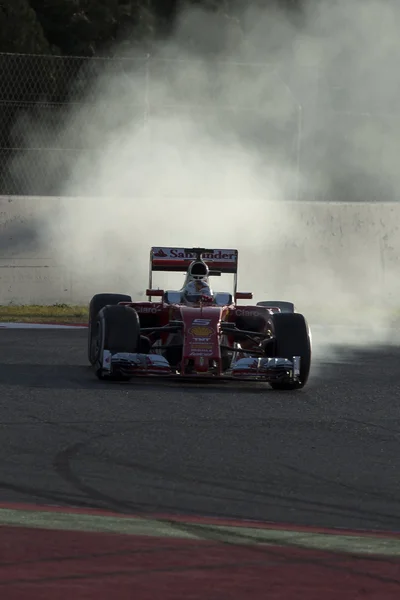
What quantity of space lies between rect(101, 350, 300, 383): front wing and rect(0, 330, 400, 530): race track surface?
0.12 m

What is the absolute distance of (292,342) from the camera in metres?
10.8

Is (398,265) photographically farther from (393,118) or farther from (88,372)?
(88,372)

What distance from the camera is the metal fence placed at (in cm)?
1852

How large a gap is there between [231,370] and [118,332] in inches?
36.9

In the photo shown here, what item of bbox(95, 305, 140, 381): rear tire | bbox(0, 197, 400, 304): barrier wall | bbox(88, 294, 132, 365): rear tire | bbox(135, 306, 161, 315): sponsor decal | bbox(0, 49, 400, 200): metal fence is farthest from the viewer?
bbox(0, 49, 400, 200): metal fence

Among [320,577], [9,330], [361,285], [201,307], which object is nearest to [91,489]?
[320,577]

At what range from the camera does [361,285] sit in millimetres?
18812

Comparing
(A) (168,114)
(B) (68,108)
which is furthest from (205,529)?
(A) (168,114)

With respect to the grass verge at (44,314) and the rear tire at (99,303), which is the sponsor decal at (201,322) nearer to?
the rear tire at (99,303)

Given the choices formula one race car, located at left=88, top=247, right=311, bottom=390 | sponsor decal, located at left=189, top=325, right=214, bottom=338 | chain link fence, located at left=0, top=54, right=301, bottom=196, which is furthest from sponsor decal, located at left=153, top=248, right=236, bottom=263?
chain link fence, located at left=0, top=54, right=301, bottom=196

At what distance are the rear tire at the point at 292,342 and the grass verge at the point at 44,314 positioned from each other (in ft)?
20.8

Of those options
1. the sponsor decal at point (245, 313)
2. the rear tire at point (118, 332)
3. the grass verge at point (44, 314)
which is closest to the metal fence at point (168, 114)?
the grass verge at point (44, 314)

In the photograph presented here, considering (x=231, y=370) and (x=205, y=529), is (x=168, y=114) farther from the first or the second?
(x=205, y=529)

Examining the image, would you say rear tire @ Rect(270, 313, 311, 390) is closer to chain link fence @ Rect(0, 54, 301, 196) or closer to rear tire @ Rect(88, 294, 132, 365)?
rear tire @ Rect(88, 294, 132, 365)
